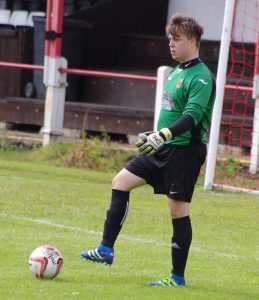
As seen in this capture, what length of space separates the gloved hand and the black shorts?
0.32m

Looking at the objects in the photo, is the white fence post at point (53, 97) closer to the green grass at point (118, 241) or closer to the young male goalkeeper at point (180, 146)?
the green grass at point (118, 241)

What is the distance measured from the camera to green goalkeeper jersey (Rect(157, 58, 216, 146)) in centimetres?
A: 743

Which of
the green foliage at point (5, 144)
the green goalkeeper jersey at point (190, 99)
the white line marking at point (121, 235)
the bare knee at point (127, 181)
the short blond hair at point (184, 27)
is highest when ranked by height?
the short blond hair at point (184, 27)

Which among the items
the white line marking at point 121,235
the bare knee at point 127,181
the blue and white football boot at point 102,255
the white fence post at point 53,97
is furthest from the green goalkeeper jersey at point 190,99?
the white fence post at point 53,97

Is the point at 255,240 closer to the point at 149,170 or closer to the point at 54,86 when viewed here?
the point at 149,170

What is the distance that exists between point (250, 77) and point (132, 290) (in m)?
10.7

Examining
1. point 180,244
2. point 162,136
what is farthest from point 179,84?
point 180,244

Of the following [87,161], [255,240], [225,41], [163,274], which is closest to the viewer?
[163,274]

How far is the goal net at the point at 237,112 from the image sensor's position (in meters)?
13.3

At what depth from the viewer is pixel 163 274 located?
26.4 feet

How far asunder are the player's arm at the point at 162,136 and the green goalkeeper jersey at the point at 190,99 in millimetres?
65

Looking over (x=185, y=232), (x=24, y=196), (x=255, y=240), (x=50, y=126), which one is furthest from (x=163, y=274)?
(x=50, y=126)

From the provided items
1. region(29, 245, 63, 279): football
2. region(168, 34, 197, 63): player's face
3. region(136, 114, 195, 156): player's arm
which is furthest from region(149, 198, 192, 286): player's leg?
region(168, 34, 197, 63): player's face

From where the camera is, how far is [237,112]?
1712 cm
